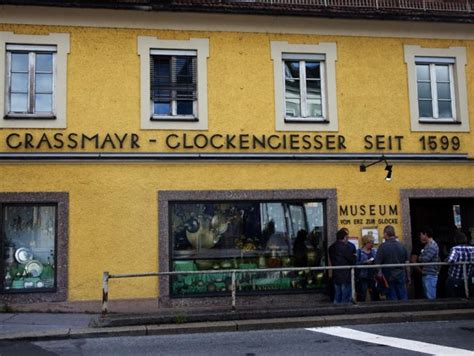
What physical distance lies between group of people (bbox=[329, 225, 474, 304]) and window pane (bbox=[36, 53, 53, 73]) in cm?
686

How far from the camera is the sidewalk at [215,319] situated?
9606 mm

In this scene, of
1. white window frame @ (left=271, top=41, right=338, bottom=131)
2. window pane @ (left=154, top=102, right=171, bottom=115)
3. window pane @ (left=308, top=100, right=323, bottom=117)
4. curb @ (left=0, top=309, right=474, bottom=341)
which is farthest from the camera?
window pane @ (left=308, top=100, right=323, bottom=117)

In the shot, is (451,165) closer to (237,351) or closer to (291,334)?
(291,334)

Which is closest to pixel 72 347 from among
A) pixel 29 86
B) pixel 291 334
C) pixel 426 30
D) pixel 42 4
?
pixel 291 334

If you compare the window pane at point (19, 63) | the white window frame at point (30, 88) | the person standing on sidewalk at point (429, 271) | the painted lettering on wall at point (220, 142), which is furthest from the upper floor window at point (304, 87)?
the window pane at point (19, 63)

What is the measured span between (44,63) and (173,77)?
267 cm

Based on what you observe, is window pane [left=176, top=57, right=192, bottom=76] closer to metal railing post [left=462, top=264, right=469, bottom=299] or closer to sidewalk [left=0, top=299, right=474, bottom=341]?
sidewalk [left=0, top=299, right=474, bottom=341]

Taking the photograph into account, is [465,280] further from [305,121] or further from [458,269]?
[305,121]

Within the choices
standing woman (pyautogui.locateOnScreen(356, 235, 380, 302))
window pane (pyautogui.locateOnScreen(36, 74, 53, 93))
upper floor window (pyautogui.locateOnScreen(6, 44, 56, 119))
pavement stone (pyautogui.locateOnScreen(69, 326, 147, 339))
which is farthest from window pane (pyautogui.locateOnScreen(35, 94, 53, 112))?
standing woman (pyautogui.locateOnScreen(356, 235, 380, 302))

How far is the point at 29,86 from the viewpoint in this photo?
12.2 metres

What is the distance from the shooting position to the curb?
30.9 feet

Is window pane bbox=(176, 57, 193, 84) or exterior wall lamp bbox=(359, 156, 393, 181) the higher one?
window pane bbox=(176, 57, 193, 84)

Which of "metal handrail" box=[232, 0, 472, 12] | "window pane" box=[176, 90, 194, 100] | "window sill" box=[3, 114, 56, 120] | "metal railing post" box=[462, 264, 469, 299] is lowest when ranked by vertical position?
"metal railing post" box=[462, 264, 469, 299]

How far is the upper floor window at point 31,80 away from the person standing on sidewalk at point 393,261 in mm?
7151
